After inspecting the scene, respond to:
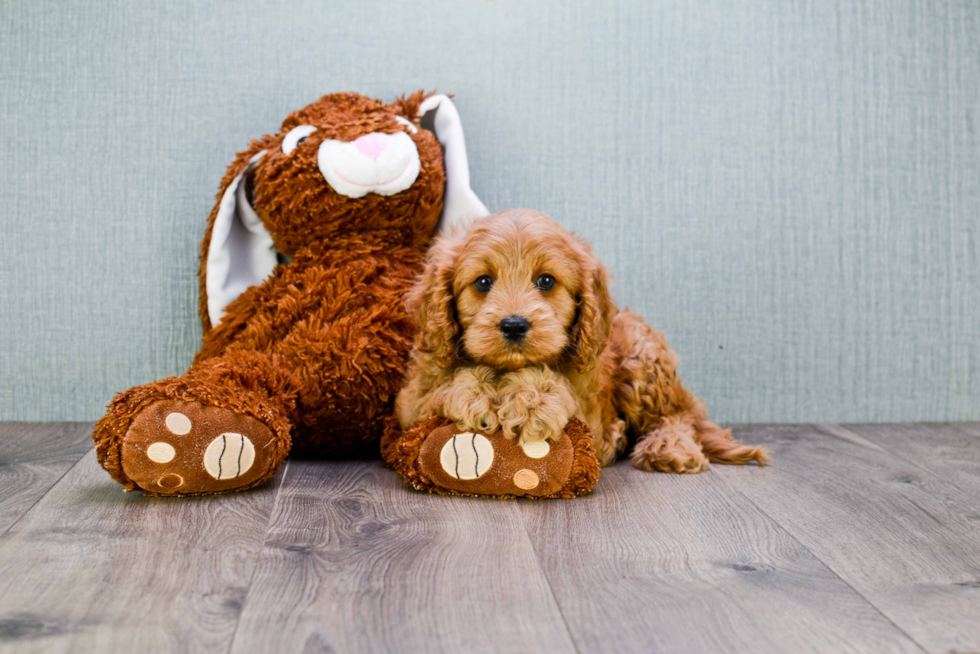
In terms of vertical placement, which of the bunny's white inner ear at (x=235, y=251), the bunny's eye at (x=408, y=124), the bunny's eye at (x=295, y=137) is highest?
the bunny's eye at (x=408, y=124)

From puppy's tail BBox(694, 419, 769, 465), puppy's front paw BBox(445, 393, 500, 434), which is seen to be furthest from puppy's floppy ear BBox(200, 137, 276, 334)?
puppy's tail BBox(694, 419, 769, 465)

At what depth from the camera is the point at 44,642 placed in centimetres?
90

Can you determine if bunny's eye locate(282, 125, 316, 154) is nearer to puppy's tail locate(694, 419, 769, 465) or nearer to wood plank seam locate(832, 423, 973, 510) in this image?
puppy's tail locate(694, 419, 769, 465)

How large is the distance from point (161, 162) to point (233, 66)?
0.31 metres

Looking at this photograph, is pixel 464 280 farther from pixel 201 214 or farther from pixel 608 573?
pixel 201 214

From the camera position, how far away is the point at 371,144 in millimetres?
1755

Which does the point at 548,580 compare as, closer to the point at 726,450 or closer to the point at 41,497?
the point at 726,450

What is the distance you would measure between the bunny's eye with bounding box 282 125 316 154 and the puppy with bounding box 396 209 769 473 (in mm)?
452

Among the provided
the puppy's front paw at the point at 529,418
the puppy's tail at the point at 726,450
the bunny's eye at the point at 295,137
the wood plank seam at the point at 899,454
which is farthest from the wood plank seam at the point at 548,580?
the bunny's eye at the point at 295,137

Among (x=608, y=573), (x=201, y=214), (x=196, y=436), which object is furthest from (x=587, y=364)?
(x=201, y=214)

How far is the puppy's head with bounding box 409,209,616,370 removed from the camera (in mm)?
1471

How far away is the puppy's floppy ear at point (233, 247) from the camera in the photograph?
1.88 meters

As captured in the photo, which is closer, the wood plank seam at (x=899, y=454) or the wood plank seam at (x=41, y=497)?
the wood plank seam at (x=41, y=497)

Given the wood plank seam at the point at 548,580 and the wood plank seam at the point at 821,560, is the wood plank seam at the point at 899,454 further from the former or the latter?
the wood plank seam at the point at 548,580
